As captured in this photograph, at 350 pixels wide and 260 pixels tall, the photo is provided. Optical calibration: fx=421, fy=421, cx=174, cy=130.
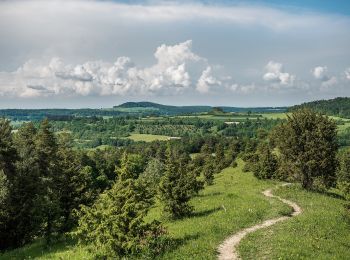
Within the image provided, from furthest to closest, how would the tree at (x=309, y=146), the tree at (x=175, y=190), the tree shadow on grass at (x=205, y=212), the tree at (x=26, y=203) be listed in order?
the tree at (x=309, y=146)
the tree shadow on grass at (x=205, y=212)
the tree at (x=26, y=203)
the tree at (x=175, y=190)

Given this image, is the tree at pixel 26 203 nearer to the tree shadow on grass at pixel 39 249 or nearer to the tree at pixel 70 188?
the tree shadow on grass at pixel 39 249

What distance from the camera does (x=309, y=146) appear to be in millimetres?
50906

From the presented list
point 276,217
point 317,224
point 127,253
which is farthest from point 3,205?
point 317,224

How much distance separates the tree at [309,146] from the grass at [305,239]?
1117 cm

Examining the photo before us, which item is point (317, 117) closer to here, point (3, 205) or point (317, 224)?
point (317, 224)

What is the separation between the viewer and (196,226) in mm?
32406

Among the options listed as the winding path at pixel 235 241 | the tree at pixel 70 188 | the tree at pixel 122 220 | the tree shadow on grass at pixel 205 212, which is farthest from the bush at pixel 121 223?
the tree shadow on grass at pixel 205 212

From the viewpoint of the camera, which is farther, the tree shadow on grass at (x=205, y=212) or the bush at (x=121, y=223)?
the tree shadow on grass at (x=205, y=212)

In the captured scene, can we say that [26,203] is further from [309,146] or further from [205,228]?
[309,146]

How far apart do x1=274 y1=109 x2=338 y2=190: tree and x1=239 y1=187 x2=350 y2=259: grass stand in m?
11.2

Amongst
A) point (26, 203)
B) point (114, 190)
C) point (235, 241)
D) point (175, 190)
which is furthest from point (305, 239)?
point (26, 203)

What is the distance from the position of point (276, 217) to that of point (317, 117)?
835 inches

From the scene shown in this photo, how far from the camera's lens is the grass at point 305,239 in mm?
25289

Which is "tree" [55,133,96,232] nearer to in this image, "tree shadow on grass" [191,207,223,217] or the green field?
the green field
